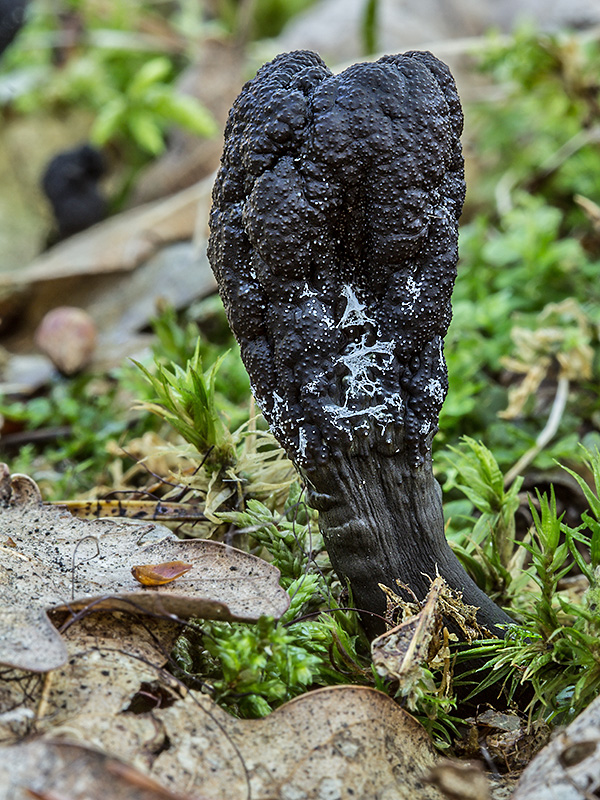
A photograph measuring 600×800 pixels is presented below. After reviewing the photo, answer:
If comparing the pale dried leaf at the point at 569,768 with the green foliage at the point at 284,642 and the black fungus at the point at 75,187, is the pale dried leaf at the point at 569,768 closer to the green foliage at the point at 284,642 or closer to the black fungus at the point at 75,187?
the green foliage at the point at 284,642

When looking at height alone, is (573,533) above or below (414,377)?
below

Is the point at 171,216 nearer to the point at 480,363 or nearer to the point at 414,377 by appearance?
the point at 480,363

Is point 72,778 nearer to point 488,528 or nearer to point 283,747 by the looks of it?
point 283,747

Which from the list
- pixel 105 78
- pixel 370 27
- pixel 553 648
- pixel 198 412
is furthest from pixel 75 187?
pixel 553 648

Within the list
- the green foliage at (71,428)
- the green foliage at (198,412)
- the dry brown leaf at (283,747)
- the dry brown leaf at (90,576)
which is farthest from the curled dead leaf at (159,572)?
the green foliage at (71,428)

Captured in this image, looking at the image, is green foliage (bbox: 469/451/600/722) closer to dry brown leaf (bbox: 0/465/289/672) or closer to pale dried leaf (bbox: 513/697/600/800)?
pale dried leaf (bbox: 513/697/600/800)

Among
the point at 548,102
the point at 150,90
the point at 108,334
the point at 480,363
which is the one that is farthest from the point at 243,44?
the point at 480,363
